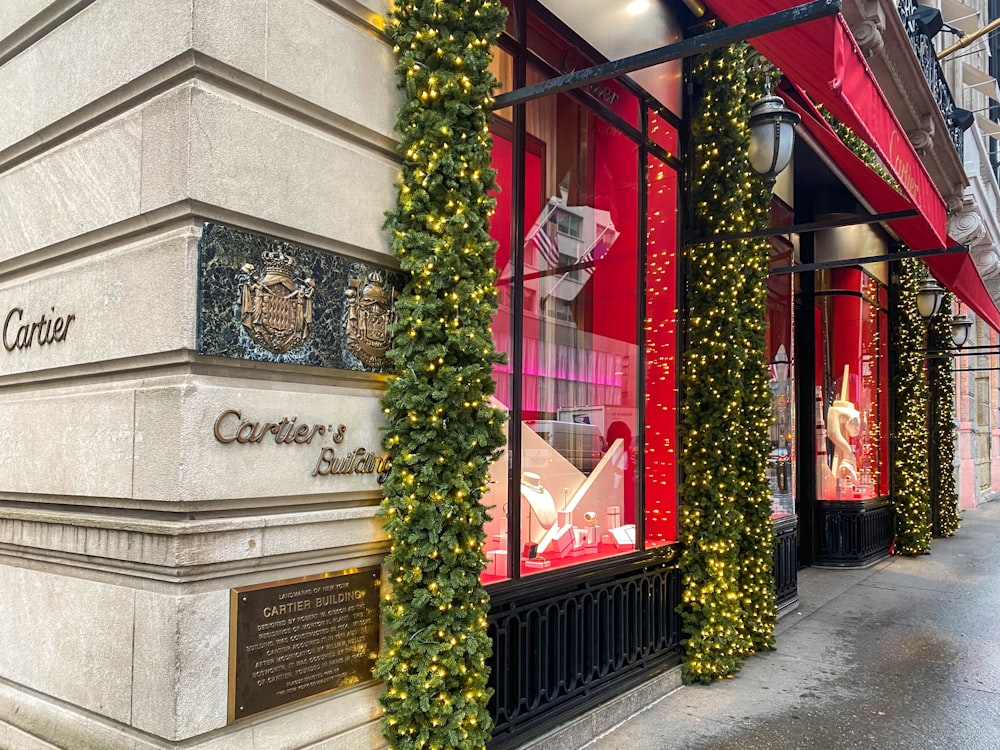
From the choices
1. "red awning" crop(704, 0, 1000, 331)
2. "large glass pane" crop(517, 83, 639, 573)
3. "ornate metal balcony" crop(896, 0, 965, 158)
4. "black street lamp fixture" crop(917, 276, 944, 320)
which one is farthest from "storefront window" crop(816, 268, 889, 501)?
"large glass pane" crop(517, 83, 639, 573)

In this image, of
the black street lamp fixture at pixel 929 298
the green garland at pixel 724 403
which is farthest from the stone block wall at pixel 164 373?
the black street lamp fixture at pixel 929 298

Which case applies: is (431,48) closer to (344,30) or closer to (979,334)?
(344,30)

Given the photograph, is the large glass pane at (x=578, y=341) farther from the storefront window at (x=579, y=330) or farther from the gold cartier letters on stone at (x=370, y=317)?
the gold cartier letters on stone at (x=370, y=317)

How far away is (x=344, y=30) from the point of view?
3967 mm

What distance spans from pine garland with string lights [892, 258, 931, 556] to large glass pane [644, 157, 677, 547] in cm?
933

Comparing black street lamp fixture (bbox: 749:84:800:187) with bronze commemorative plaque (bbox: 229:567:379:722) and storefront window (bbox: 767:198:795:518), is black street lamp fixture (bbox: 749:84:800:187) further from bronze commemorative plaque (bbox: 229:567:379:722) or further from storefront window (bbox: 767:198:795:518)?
bronze commemorative plaque (bbox: 229:567:379:722)

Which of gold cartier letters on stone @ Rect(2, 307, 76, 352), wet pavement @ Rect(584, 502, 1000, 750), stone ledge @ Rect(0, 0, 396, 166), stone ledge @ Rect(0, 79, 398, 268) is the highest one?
stone ledge @ Rect(0, 0, 396, 166)

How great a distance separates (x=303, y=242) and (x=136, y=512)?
4.94 feet

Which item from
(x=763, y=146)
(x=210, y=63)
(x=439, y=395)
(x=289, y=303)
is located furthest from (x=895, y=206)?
(x=210, y=63)

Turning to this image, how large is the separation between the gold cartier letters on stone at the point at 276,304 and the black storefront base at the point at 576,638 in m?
2.23

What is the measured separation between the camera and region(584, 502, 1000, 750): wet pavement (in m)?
5.58

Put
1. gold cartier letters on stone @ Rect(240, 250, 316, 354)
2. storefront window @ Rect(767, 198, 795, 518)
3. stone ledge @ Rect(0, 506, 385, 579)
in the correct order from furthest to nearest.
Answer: storefront window @ Rect(767, 198, 795, 518) → gold cartier letters on stone @ Rect(240, 250, 316, 354) → stone ledge @ Rect(0, 506, 385, 579)

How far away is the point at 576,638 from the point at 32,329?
4143 millimetres

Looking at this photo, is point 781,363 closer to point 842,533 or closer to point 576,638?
point 842,533
